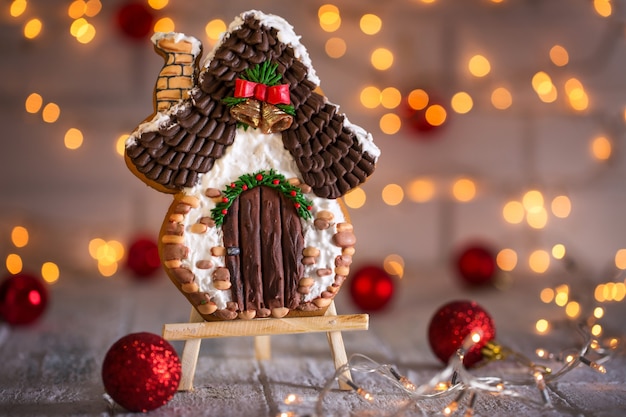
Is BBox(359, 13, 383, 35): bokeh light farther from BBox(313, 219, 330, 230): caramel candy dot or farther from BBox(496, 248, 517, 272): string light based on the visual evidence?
BBox(313, 219, 330, 230): caramel candy dot

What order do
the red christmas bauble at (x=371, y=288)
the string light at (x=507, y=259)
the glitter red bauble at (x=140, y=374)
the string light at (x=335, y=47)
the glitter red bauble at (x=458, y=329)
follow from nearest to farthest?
the glitter red bauble at (x=140, y=374) < the glitter red bauble at (x=458, y=329) < the red christmas bauble at (x=371, y=288) < the string light at (x=335, y=47) < the string light at (x=507, y=259)

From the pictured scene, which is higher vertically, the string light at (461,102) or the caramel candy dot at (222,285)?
the string light at (461,102)

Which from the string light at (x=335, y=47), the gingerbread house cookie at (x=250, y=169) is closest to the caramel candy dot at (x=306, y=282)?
the gingerbread house cookie at (x=250, y=169)

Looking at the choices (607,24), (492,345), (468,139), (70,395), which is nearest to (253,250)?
(70,395)

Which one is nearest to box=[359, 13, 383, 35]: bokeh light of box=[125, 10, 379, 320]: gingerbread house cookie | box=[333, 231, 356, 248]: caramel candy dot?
box=[125, 10, 379, 320]: gingerbread house cookie

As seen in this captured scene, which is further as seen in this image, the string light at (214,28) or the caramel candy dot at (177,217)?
the string light at (214,28)

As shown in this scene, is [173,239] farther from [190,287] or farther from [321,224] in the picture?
[321,224]

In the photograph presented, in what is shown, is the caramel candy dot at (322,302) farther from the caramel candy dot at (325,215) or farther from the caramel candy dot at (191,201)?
the caramel candy dot at (191,201)
